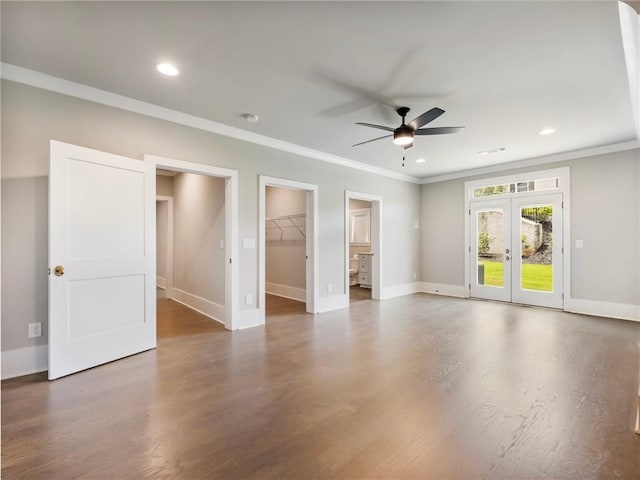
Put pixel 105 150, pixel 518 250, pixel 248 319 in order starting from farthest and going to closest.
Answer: pixel 518 250
pixel 248 319
pixel 105 150

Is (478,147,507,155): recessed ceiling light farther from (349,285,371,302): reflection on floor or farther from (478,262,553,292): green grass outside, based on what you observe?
(349,285,371,302): reflection on floor

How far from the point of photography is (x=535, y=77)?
278 centimetres

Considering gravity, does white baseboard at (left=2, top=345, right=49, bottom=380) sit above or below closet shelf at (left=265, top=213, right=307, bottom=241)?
below

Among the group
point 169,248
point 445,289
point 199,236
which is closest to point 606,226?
point 445,289

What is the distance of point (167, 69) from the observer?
2.66m

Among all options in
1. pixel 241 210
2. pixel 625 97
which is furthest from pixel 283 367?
pixel 625 97

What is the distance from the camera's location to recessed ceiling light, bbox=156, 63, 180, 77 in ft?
8.53

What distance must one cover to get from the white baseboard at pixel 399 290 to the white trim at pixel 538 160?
251 centimetres

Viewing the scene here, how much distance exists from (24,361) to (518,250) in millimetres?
7219

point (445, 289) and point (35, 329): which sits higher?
point (35, 329)

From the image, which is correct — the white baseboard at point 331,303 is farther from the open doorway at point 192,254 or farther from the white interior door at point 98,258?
the white interior door at point 98,258

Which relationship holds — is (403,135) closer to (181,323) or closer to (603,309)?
(181,323)

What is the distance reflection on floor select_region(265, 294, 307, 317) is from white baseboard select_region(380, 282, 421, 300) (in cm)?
178

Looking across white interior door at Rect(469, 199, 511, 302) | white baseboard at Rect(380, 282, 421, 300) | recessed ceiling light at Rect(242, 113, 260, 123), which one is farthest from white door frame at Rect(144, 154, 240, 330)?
white interior door at Rect(469, 199, 511, 302)
